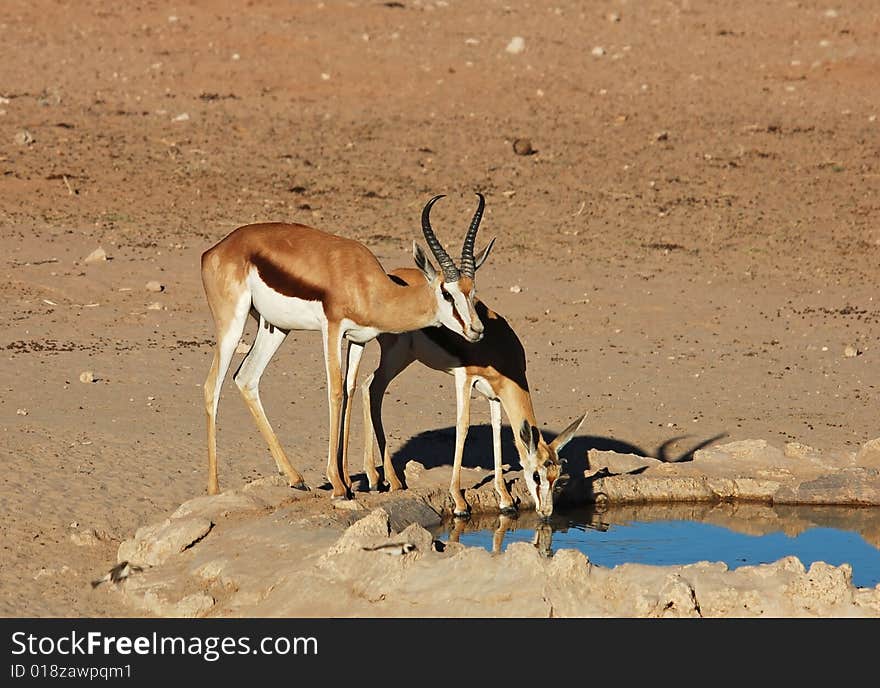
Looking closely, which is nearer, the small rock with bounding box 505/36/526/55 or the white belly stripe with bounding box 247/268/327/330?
the white belly stripe with bounding box 247/268/327/330

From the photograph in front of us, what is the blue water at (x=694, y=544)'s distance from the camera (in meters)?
9.68

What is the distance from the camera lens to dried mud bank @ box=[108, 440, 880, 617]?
25.4 feet

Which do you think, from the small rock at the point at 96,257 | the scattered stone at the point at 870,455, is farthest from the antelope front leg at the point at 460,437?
the small rock at the point at 96,257

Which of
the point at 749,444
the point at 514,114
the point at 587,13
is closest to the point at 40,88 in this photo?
the point at 514,114

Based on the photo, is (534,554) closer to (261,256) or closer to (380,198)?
(261,256)

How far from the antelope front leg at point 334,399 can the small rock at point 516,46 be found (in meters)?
15.4

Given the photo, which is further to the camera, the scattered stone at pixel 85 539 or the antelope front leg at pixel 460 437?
the antelope front leg at pixel 460 437

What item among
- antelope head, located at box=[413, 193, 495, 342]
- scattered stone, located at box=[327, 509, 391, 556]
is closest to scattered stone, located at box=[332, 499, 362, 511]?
scattered stone, located at box=[327, 509, 391, 556]

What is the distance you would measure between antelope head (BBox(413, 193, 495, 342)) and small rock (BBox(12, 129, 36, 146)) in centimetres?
1117

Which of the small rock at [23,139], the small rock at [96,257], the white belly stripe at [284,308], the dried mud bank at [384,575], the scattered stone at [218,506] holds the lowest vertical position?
the dried mud bank at [384,575]

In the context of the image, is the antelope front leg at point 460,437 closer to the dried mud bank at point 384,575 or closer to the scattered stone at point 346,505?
the dried mud bank at point 384,575

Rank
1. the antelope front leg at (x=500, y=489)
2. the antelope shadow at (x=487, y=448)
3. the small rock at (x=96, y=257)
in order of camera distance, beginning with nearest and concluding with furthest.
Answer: the antelope front leg at (x=500, y=489) → the antelope shadow at (x=487, y=448) → the small rock at (x=96, y=257)

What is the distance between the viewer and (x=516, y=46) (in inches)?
986

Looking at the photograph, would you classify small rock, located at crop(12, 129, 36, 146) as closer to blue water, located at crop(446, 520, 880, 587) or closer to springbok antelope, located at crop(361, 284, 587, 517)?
springbok antelope, located at crop(361, 284, 587, 517)
